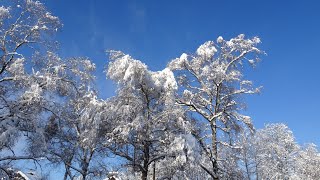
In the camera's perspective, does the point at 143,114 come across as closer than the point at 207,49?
Yes

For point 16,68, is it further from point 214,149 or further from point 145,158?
point 214,149

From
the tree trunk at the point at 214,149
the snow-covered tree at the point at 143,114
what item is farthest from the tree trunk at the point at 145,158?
the tree trunk at the point at 214,149

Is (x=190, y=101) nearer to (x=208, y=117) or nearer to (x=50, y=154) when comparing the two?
(x=208, y=117)

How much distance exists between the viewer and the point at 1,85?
54.5 ft

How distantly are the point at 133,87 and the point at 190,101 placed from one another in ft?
17.4

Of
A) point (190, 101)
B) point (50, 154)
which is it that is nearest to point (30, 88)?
point (50, 154)

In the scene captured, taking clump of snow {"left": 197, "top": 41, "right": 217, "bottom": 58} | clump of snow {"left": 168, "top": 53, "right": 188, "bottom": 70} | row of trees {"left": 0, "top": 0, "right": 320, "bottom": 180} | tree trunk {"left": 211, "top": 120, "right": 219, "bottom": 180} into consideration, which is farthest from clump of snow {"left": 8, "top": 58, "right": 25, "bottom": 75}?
tree trunk {"left": 211, "top": 120, "right": 219, "bottom": 180}

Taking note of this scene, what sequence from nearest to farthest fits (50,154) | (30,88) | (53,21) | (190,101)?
(30,88) → (50,154) → (53,21) → (190,101)

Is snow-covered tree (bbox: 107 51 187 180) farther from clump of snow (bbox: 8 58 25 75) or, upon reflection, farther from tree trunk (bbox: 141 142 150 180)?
clump of snow (bbox: 8 58 25 75)

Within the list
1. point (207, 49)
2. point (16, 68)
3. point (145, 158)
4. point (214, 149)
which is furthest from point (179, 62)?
point (16, 68)

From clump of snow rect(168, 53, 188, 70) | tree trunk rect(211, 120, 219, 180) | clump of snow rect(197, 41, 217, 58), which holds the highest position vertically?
clump of snow rect(197, 41, 217, 58)

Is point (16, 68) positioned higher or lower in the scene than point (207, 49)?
lower

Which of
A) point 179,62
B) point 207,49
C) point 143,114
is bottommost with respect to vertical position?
point 143,114

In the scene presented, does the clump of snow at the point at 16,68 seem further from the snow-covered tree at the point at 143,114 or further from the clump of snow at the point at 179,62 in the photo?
the clump of snow at the point at 179,62
